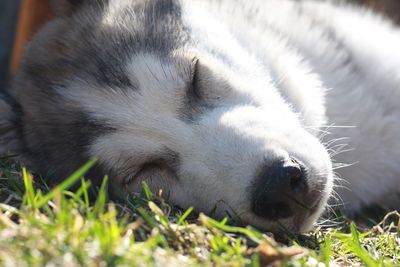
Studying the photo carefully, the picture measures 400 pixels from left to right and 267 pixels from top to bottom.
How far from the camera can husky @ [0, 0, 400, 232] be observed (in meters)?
1.85

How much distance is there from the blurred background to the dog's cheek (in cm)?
229

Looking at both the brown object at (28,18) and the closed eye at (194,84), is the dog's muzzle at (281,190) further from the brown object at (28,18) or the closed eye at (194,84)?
the brown object at (28,18)

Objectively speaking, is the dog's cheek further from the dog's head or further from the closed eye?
the closed eye

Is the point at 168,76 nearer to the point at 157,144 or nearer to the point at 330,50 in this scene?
the point at 157,144

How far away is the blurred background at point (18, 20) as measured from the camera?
438 cm

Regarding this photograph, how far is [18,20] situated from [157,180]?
2.98 meters

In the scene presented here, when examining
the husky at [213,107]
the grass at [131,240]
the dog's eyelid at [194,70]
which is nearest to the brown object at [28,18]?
the husky at [213,107]

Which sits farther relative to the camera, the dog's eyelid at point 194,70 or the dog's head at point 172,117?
the dog's eyelid at point 194,70

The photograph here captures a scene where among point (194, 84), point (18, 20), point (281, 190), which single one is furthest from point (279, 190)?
point (18, 20)

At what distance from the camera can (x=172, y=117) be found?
2.02 meters

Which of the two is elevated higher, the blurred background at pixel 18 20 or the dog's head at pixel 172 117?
the dog's head at pixel 172 117

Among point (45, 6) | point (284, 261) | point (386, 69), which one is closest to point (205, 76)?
point (284, 261)

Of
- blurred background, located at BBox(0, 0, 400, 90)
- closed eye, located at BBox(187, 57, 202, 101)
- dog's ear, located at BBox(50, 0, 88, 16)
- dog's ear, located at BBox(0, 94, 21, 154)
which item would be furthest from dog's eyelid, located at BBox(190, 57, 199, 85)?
blurred background, located at BBox(0, 0, 400, 90)

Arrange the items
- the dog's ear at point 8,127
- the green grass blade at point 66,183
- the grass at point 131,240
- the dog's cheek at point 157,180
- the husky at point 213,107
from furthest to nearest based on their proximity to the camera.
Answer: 1. the dog's ear at point 8,127
2. the dog's cheek at point 157,180
3. the husky at point 213,107
4. the green grass blade at point 66,183
5. the grass at point 131,240
